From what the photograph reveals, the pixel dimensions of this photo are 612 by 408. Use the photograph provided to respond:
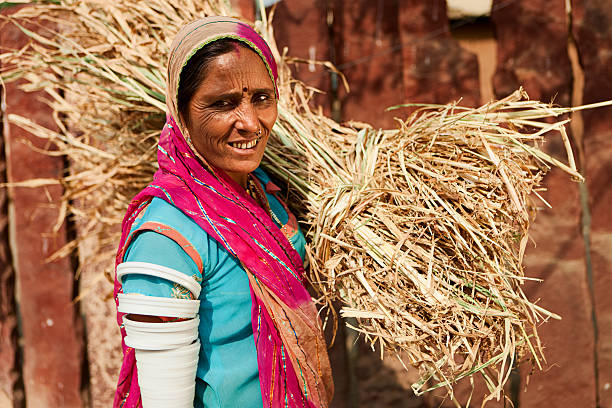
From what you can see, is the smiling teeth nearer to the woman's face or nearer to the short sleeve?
the woman's face

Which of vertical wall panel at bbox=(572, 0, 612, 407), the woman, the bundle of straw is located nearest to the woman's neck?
the woman

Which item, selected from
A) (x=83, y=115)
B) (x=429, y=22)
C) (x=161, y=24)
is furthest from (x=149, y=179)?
(x=429, y=22)

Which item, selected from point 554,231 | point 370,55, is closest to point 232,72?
point 370,55

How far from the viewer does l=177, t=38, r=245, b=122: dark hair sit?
3.21 feet

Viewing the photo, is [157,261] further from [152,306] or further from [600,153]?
[600,153]

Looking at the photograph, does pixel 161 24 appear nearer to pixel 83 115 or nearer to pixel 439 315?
pixel 83 115

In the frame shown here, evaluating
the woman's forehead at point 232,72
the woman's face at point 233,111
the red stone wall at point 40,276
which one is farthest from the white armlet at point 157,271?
the red stone wall at point 40,276

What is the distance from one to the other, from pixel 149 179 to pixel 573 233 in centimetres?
163

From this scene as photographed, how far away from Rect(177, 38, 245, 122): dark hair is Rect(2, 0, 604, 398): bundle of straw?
391 mm

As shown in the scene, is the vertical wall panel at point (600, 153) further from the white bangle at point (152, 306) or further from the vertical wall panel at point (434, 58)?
the white bangle at point (152, 306)

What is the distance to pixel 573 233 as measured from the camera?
1.85 m

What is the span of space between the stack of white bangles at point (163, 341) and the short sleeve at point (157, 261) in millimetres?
14

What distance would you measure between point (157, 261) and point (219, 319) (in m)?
0.20

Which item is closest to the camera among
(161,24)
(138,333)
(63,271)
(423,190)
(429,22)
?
(138,333)
